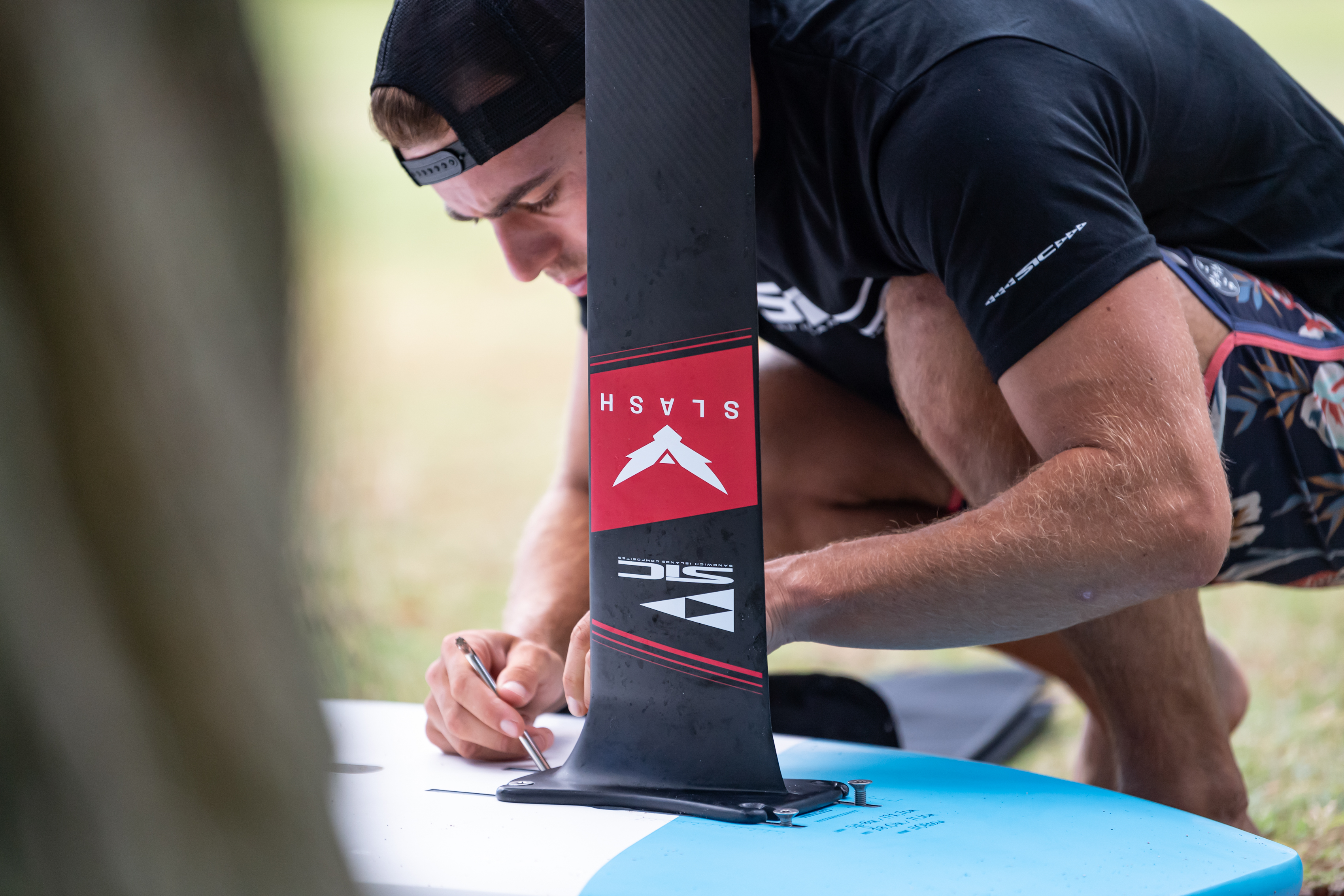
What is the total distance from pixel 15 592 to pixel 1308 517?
1308 mm

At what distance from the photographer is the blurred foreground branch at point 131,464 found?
12.1 inches

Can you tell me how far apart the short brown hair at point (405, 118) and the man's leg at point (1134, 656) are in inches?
20.1

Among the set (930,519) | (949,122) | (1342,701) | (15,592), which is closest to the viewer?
(15,592)

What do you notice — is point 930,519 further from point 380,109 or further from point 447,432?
point 447,432

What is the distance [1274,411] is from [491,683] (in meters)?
0.84

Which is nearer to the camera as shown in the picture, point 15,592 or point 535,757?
point 15,592

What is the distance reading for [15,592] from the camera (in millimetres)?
308

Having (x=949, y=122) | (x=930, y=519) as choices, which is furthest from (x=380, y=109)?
(x=930, y=519)

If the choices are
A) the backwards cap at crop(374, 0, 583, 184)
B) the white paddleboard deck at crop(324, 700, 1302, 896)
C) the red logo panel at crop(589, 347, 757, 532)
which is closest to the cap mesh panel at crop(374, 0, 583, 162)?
the backwards cap at crop(374, 0, 583, 184)

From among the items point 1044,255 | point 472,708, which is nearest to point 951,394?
point 1044,255

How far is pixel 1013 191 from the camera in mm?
1030

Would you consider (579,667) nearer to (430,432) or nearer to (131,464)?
(131,464)

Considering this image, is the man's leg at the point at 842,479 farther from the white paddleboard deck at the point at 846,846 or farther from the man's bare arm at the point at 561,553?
the white paddleboard deck at the point at 846,846

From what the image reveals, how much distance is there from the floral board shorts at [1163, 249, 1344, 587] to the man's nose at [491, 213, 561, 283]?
660mm
